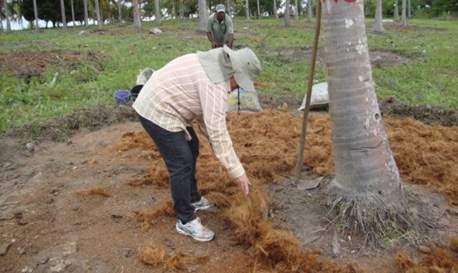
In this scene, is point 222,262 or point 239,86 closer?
point 239,86

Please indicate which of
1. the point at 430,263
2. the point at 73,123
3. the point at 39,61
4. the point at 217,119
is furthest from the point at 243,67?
the point at 39,61

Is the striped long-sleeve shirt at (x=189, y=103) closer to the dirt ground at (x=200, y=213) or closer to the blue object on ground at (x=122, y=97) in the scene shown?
the dirt ground at (x=200, y=213)

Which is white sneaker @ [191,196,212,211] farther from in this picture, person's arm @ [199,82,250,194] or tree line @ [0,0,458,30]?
tree line @ [0,0,458,30]

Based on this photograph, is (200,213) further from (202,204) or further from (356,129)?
(356,129)

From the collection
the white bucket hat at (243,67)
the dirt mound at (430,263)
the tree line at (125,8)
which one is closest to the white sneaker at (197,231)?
the white bucket hat at (243,67)

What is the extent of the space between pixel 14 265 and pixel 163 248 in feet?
2.75

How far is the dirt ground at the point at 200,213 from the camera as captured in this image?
2691mm

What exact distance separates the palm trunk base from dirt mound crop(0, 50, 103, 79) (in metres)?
6.58

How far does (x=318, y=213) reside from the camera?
10.1 feet

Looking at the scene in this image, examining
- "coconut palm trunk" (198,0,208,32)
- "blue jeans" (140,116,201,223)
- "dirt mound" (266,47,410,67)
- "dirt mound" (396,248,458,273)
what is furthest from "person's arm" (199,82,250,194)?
"coconut palm trunk" (198,0,208,32)

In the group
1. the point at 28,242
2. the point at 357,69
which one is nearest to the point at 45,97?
the point at 28,242

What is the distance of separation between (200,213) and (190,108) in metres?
0.92

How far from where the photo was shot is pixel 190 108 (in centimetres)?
265

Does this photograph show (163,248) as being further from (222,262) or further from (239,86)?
(239,86)
